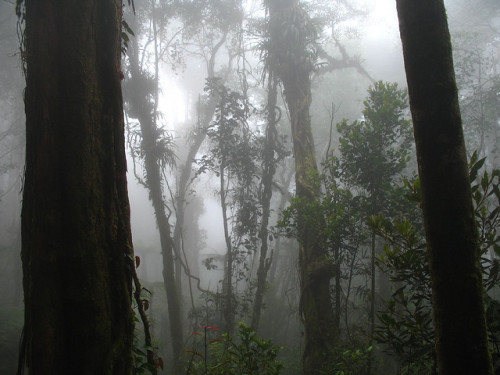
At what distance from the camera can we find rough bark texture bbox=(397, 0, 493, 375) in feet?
4.63

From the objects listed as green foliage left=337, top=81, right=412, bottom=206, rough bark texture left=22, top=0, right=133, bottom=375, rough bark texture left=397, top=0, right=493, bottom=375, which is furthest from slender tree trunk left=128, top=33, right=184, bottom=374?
rough bark texture left=397, top=0, right=493, bottom=375

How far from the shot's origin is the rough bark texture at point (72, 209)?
150 cm

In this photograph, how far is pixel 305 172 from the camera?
6.88 m

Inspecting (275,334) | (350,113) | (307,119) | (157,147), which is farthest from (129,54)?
(350,113)

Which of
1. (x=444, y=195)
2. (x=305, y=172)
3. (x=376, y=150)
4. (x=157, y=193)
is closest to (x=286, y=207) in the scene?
(x=305, y=172)

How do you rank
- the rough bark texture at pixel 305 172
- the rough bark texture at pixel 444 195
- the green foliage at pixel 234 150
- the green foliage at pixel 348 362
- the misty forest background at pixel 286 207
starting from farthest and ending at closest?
the green foliage at pixel 234 150
the rough bark texture at pixel 305 172
the green foliage at pixel 348 362
the misty forest background at pixel 286 207
the rough bark texture at pixel 444 195

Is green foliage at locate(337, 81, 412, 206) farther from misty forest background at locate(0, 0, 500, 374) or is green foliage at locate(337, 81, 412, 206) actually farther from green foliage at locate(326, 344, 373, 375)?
green foliage at locate(326, 344, 373, 375)

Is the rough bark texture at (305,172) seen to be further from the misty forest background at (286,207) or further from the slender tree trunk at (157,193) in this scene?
the slender tree trunk at (157,193)

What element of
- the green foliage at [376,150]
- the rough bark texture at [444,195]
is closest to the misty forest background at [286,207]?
the green foliage at [376,150]

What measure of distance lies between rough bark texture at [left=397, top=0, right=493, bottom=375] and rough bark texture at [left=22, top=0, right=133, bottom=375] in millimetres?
1619

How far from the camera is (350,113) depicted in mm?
21609

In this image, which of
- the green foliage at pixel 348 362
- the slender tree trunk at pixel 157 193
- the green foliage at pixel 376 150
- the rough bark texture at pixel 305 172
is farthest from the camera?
the slender tree trunk at pixel 157 193

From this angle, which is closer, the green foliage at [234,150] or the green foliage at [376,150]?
the green foliage at [376,150]

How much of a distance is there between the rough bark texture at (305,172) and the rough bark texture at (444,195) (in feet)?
12.8
